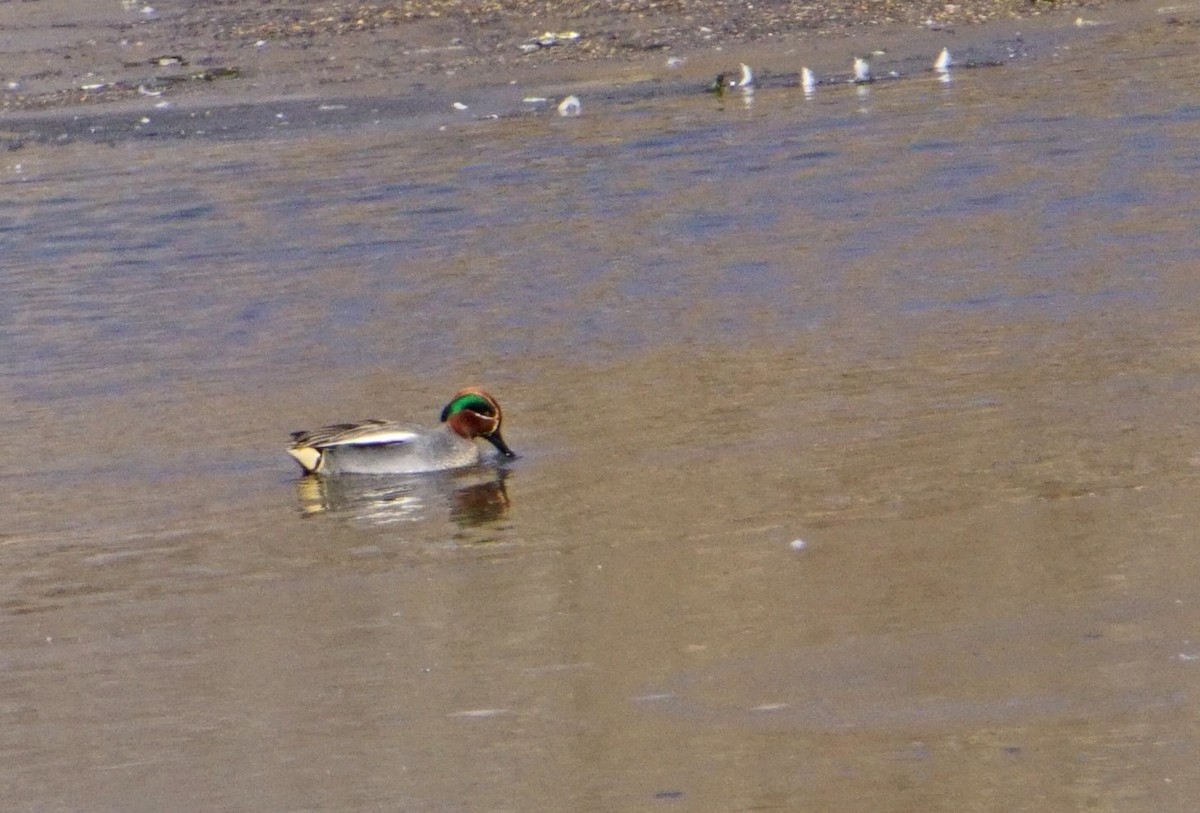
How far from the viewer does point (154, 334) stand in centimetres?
1078

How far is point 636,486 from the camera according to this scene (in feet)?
23.2

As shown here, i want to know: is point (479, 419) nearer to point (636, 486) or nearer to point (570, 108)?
point (636, 486)

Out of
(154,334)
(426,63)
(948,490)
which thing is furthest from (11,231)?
(948,490)

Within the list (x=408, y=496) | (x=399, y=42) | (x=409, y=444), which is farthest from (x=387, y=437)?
(x=399, y=42)

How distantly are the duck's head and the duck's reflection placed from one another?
134 millimetres

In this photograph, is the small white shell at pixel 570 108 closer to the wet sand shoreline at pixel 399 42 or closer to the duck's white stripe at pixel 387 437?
the wet sand shoreline at pixel 399 42

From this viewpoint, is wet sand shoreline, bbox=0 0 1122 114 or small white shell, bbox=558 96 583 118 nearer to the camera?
small white shell, bbox=558 96 583 118

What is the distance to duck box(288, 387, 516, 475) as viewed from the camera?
7.76m

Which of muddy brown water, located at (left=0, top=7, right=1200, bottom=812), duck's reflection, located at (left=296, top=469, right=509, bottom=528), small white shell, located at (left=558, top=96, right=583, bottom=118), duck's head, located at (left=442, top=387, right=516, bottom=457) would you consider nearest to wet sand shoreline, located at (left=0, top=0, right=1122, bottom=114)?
small white shell, located at (left=558, top=96, right=583, bottom=118)

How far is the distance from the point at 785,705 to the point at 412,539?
225 centimetres

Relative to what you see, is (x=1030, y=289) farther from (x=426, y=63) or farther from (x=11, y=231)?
(x=426, y=63)

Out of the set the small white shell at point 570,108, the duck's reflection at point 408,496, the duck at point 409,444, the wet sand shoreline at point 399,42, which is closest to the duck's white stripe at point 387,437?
the duck at point 409,444

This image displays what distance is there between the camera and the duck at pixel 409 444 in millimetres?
7762

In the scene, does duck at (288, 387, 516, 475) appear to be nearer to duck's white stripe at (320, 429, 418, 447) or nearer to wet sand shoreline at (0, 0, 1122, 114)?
duck's white stripe at (320, 429, 418, 447)
